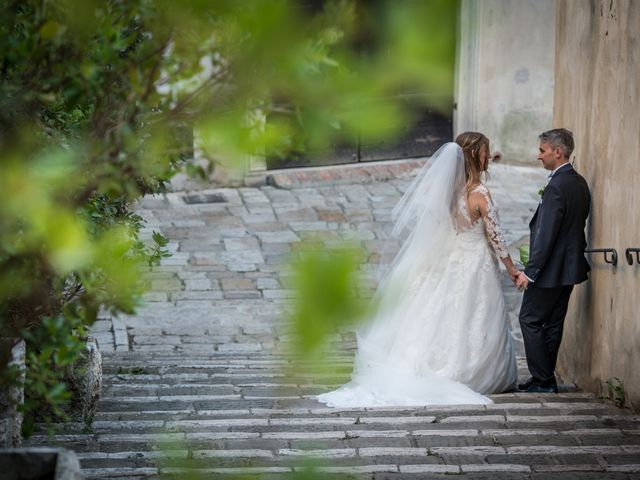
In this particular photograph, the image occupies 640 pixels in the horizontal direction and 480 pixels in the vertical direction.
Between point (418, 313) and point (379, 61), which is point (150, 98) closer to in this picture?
point (379, 61)

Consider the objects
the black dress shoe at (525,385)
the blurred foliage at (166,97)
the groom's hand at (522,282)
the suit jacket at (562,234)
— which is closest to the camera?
the blurred foliage at (166,97)

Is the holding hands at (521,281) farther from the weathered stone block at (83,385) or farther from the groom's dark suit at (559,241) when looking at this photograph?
the weathered stone block at (83,385)

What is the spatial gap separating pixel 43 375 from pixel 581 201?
13.7 feet

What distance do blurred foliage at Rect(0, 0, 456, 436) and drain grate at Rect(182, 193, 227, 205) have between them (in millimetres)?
9711

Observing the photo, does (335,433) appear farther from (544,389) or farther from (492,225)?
(492,225)

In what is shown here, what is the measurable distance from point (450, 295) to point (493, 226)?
1.70ft

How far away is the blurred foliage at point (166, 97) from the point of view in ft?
6.26

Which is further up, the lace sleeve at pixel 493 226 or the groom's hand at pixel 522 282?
the lace sleeve at pixel 493 226

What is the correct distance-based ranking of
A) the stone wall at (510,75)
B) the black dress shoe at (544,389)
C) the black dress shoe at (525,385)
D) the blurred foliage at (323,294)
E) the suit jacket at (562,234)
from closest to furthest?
the blurred foliage at (323,294) → the suit jacket at (562,234) → the black dress shoe at (544,389) → the black dress shoe at (525,385) → the stone wall at (510,75)

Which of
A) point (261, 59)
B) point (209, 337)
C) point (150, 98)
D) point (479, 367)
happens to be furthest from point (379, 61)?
point (209, 337)

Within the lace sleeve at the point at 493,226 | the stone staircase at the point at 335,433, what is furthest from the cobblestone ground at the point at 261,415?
the lace sleeve at the point at 493,226

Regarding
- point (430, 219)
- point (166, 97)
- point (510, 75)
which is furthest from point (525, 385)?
point (510, 75)

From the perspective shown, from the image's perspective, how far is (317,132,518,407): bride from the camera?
23.5 feet

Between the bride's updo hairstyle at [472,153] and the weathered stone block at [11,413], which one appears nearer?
the weathered stone block at [11,413]
